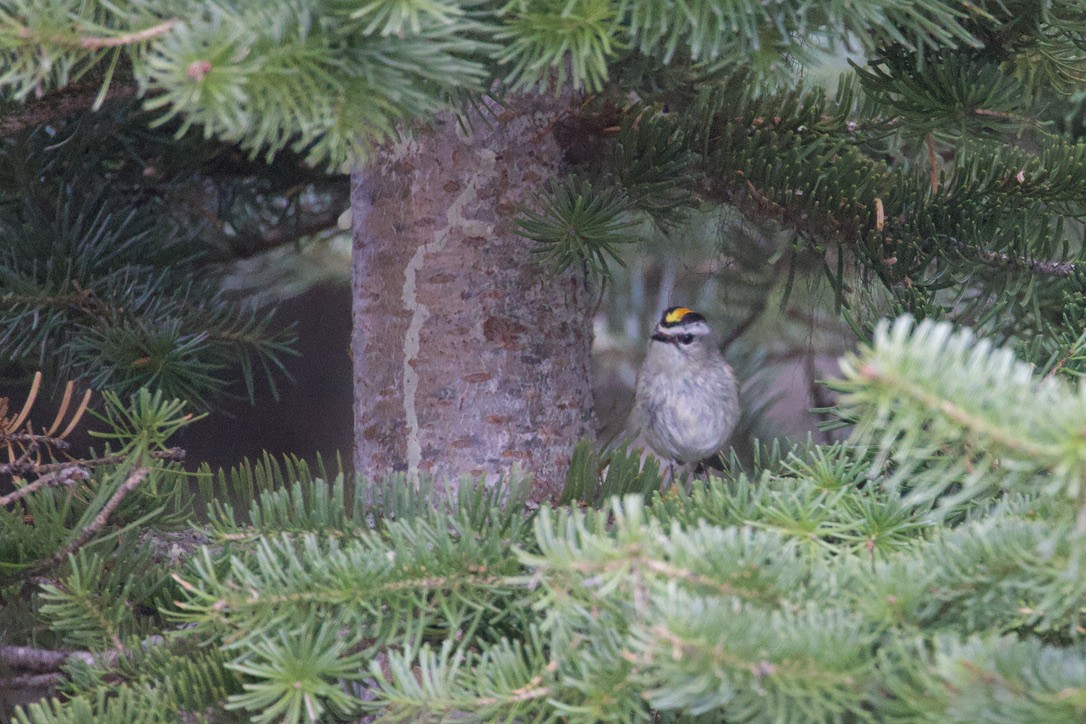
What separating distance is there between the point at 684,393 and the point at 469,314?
95cm

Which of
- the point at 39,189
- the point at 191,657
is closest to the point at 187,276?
the point at 39,189

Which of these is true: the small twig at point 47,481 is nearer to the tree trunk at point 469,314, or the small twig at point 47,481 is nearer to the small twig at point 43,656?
the small twig at point 43,656

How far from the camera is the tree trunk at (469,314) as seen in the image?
99 centimetres

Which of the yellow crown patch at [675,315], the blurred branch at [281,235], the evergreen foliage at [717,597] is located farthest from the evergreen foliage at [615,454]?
the yellow crown patch at [675,315]

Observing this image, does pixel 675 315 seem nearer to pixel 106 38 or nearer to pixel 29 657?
pixel 29 657

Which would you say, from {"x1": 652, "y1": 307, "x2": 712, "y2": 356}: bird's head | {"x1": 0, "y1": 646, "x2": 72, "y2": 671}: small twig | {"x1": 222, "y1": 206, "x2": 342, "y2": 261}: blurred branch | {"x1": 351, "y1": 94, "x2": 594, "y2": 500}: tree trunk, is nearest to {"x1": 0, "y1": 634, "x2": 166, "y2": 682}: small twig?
{"x1": 0, "y1": 646, "x2": 72, "y2": 671}: small twig

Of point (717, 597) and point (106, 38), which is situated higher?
point (106, 38)

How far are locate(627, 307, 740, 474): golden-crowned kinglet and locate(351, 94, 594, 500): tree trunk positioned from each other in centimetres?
65

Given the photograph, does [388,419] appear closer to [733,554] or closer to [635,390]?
[733,554]

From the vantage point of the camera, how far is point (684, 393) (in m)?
1.87

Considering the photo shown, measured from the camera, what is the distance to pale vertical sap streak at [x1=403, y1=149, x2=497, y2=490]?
1.00m

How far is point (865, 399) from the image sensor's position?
346 mm

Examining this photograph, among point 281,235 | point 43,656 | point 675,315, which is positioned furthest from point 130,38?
point 675,315

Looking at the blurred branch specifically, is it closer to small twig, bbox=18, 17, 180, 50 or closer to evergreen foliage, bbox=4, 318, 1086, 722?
evergreen foliage, bbox=4, 318, 1086, 722
